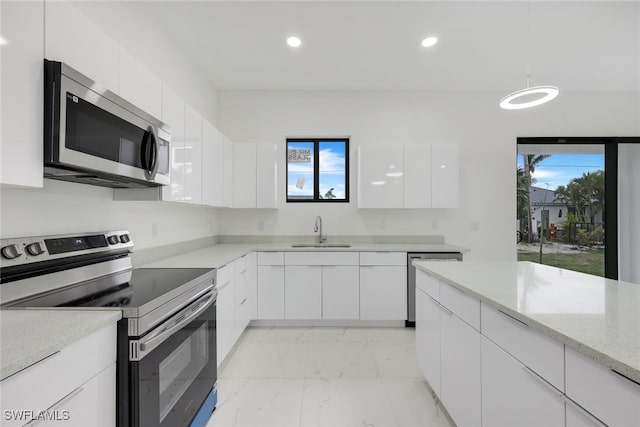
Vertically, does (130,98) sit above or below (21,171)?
above

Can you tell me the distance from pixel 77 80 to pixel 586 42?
3.90 meters

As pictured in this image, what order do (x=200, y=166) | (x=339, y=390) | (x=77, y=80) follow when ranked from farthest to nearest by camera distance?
(x=200, y=166) → (x=339, y=390) → (x=77, y=80)

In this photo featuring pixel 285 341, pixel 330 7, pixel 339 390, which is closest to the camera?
pixel 339 390

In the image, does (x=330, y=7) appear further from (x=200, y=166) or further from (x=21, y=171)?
(x=21, y=171)

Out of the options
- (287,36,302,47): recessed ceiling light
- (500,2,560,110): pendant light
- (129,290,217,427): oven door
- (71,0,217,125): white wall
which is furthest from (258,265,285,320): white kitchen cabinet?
(500,2,560,110): pendant light

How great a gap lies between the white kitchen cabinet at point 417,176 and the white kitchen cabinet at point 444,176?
0.20 feet

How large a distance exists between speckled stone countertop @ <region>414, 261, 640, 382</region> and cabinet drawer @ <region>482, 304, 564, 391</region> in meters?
0.04

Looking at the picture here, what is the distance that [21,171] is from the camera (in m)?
0.94

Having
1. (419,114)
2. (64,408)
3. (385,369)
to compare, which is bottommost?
(385,369)

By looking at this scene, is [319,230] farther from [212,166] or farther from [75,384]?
[75,384]

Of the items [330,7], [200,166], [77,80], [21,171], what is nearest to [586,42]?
[330,7]

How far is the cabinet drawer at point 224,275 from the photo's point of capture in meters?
2.07

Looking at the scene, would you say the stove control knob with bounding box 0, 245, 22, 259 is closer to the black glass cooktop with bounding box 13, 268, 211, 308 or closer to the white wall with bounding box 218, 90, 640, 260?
the black glass cooktop with bounding box 13, 268, 211, 308

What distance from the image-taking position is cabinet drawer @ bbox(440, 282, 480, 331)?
4.33 feet
